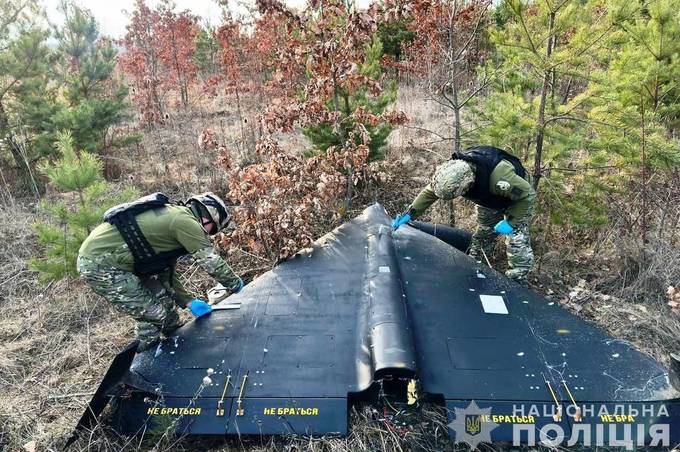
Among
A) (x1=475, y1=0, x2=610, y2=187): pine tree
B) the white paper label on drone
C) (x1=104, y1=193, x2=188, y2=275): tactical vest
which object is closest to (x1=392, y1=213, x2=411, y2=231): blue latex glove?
the white paper label on drone

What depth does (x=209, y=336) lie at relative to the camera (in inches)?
134

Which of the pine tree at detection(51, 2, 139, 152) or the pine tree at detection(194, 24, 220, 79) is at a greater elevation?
the pine tree at detection(194, 24, 220, 79)

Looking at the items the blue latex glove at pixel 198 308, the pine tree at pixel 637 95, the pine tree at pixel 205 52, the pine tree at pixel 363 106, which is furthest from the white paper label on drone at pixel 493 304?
the pine tree at pixel 205 52

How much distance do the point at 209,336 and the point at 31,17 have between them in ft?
24.3

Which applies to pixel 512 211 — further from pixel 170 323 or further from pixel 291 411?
pixel 170 323

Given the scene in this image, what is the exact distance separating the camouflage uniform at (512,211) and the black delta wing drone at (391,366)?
Result: 0.58 meters

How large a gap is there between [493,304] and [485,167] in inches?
52.9

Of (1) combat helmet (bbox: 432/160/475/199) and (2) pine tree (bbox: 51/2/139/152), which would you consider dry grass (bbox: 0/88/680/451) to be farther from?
(2) pine tree (bbox: 51/2/139/152)

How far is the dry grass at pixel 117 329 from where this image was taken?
290 cm

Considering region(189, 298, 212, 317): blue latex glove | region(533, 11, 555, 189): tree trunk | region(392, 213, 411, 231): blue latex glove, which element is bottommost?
region(189, 298, 212, 317): blue latex glove

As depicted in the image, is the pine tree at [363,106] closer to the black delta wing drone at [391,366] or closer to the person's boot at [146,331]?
the black delta wing drone at [391,366]

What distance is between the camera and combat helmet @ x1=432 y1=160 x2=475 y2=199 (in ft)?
13.3

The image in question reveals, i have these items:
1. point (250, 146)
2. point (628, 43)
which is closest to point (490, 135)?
point (628, 43)

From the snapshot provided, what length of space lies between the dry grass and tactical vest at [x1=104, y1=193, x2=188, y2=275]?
3.67 feet
